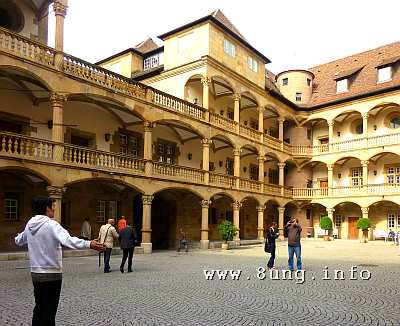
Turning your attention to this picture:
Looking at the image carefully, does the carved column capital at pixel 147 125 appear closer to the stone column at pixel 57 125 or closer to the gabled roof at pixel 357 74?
the stone column at pixel 57 125

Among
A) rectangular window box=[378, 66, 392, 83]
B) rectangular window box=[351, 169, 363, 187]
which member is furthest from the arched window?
A: rectangular window box=[351, 169, 363, 187]

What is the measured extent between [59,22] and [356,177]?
2875cm

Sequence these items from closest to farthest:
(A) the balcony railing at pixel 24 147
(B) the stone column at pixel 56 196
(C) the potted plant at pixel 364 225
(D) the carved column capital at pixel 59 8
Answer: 1. (A) the balcony railing at pixel 24 147
2. (B) the stone column at pixel 56 196
3. (D) the carved column capital at pixel 59 8
4. (C) the potted plant at pixel 364 225

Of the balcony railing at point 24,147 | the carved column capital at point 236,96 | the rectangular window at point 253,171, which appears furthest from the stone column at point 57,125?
the rectangular window at point 253,171

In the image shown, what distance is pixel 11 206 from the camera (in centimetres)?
1952

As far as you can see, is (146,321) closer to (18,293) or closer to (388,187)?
(18,293)

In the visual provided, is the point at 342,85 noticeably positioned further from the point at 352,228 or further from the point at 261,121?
the point at 352,228

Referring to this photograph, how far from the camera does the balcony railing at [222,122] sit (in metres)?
28.2

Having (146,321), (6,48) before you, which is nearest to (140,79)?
(6,48)

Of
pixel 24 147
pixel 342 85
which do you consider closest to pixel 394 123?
pixel 342 85

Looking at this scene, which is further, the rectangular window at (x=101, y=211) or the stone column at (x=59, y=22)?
the rectangular window at (x=101, y=211)

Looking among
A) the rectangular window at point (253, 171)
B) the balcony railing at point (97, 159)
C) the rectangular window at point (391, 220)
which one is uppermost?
the rectangular window at point (253, 171)

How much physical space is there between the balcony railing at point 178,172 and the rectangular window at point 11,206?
23.1ft

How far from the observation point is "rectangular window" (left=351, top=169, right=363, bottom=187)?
→ 123 ft
